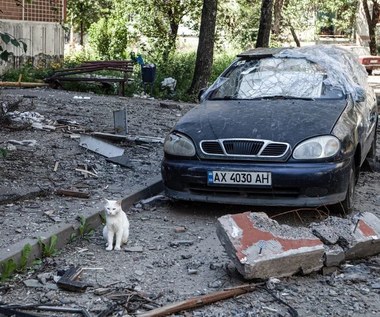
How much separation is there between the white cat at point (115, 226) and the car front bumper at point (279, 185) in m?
1.16

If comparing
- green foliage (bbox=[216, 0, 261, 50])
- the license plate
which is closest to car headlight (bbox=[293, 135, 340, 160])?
the license plate

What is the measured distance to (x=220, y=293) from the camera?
484 centimetres

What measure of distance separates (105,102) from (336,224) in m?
9.11

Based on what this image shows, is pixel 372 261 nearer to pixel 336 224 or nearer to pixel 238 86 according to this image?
pixel 336 224

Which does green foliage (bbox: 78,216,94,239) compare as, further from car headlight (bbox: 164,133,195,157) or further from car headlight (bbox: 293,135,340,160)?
car headlight (bbox: 293,135,340,160)

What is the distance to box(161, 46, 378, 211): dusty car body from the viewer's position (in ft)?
21.8

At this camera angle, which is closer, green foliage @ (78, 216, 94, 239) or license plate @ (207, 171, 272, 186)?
green foliage @ (78, 216, 94, 239)

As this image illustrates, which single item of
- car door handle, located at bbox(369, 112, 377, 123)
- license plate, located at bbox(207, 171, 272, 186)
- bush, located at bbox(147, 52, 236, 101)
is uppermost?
car door handle, located at bbox(369, 112, 377, 123)

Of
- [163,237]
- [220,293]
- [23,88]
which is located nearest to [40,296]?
[220,293]

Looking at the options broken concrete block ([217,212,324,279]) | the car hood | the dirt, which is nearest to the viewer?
the dirt

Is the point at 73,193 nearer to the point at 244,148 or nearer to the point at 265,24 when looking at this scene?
the point at 244,148

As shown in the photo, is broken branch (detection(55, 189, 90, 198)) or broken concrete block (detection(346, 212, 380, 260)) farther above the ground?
broken concrete block (detection(346, 212, 380, 260))

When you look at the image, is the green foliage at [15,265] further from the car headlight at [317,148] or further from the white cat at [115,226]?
the car headlight at [317,148]

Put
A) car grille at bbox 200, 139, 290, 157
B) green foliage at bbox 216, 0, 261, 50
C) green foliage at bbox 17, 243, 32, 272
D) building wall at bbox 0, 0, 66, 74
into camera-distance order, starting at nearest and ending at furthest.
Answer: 1. green foliage at bbox 17, 243, 32, 272
2. car grille at bbox 200, 139, 290, 157
3. building wall at bbox 0, 0, 66, 74
4. green foliage at bbox 216, 0, 261, 50
